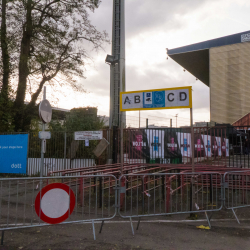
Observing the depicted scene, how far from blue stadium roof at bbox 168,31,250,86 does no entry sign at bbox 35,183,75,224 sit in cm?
4009

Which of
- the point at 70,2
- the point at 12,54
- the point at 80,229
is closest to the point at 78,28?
the point at 70,2

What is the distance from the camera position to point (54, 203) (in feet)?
14.4

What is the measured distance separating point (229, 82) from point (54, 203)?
3937cm

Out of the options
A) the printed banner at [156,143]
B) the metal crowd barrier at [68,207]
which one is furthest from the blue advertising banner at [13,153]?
the printed banner at [156,143]

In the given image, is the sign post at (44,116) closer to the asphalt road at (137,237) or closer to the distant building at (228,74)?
the asphalt road at (137,237)

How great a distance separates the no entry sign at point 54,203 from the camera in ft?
14.2

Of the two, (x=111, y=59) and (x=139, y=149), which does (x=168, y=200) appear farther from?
(x=111, y=59)

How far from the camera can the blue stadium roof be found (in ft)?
126

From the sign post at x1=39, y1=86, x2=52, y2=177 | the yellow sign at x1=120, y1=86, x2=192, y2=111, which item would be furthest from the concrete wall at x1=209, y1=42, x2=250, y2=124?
the yellow sign at x1=120, y1=86, x2=192, y2=111

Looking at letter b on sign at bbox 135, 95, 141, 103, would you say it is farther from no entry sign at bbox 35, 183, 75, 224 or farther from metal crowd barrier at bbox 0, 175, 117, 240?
no entry sign at bbox 35, 183, 75, 224

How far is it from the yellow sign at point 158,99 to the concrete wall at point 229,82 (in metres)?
36.4

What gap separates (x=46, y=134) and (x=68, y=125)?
15096 millimetres

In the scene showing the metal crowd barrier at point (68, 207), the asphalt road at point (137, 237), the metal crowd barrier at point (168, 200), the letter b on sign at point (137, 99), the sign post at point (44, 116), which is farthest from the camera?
the sign post at point (44, 116)

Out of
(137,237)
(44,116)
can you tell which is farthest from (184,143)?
(137,237)
